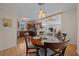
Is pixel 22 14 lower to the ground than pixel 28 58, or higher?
higher

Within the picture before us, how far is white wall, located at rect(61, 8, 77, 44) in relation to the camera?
1.90m

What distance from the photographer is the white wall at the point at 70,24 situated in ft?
6.23

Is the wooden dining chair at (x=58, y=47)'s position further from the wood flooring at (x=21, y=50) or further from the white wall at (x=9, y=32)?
the white wall at (x=9, y=32)

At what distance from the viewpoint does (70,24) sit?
1.94 meters

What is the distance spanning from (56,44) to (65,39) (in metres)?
0.18

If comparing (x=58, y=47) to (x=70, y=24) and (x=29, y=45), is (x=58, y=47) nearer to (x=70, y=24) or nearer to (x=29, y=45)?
(x=70, y=24)

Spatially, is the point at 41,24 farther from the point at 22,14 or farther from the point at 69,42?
the point at 69,42

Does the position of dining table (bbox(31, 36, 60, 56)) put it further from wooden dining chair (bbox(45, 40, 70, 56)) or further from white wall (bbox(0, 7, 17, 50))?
white wall (bbox(0, 7, 17, 50))

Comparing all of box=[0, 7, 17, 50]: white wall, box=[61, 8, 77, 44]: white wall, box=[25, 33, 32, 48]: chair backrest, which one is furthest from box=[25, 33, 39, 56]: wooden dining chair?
box=[61, 8, 77, 44]: white wall

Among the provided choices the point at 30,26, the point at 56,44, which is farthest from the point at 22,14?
the point at 56,44

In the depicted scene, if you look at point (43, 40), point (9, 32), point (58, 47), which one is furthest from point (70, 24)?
point (9, 32)

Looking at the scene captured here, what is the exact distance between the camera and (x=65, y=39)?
6.61 ft

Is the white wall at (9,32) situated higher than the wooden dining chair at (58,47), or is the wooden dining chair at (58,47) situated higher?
the white wall at (9,32)

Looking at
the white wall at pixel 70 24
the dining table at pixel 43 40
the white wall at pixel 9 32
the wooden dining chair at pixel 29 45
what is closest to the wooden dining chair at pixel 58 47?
the dining table at pixel 43 40
